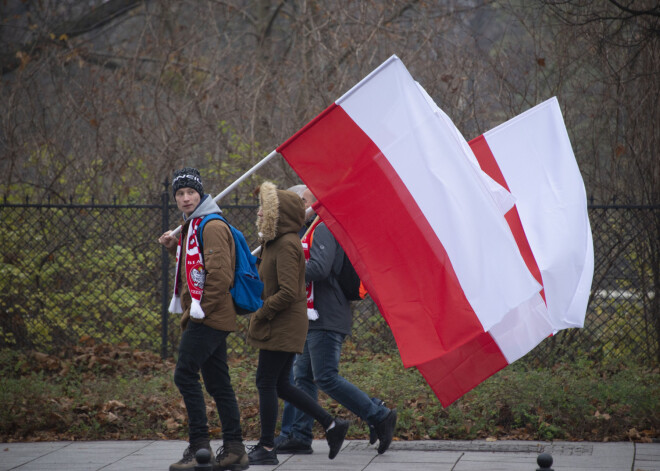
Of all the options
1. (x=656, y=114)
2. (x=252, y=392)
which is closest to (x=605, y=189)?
(x=656, y=114)

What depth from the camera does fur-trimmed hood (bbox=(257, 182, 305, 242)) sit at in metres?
5.61

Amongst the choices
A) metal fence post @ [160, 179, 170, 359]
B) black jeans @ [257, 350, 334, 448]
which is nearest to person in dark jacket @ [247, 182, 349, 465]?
black jeans @ [257, 350, 334, 448]

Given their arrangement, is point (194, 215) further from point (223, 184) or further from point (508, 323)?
point (223, 184)

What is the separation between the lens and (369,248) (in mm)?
5055

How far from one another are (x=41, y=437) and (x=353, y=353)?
3.74 meters

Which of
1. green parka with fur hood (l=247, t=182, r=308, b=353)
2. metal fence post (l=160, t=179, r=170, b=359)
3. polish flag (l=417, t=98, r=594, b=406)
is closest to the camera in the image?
polish flag (l=417, t=98, r=594, b=406)

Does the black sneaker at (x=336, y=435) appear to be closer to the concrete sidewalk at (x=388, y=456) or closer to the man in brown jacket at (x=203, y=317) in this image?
the concrete sidewalk at (x=388, y=456)

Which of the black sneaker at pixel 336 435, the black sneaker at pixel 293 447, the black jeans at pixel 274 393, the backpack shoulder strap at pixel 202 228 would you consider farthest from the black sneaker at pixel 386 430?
the backpack shoulder strap at pixel 202 228

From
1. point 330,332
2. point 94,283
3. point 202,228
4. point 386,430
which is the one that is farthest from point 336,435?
point 94,283

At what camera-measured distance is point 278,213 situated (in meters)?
5.64

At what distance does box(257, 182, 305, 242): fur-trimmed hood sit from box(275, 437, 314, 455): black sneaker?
148cm

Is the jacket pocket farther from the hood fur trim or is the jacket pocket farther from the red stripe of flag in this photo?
the red stripe of flag

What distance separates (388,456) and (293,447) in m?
0.68

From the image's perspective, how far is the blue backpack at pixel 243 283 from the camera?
5461 millimetres
